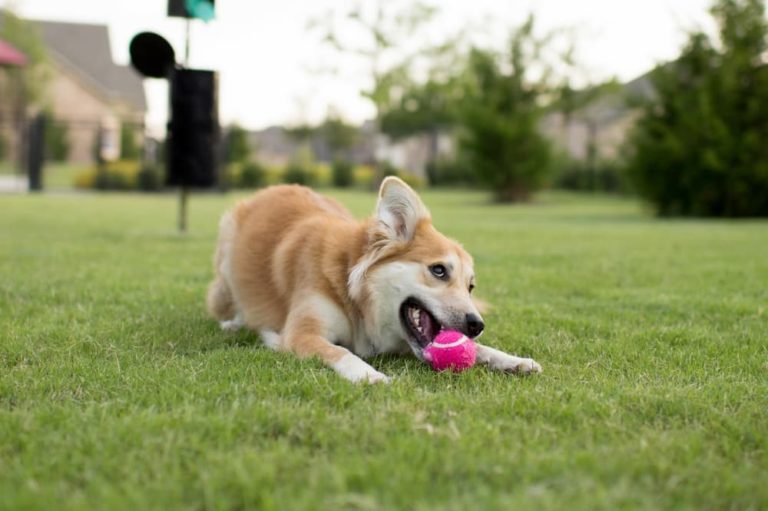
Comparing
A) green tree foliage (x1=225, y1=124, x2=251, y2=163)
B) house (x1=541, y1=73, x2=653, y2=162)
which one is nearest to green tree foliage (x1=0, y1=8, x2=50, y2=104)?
green tree foliage (x1=225, y1=124, x2=251, y2=163)

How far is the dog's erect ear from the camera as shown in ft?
13.7

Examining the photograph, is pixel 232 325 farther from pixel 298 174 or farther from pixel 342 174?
pixel 342 174

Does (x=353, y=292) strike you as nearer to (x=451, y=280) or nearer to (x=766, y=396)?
(x=451, y=280)

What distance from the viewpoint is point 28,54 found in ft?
148

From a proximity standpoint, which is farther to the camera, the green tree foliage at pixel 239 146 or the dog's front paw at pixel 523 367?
the green tree foliage at pixel 239 146

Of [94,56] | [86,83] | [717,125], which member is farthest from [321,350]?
[94,56]

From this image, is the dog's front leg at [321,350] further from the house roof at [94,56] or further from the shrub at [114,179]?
the house roof at [94,56]

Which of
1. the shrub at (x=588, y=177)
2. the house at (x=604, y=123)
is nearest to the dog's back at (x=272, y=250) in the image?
the house at (x=604, y=123)

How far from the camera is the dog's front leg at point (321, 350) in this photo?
352 cm

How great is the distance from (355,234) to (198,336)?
1.21 meters

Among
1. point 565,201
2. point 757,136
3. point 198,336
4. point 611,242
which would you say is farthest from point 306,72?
point 198,336

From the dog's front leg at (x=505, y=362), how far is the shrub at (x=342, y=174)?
39.5m

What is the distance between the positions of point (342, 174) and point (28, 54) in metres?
21.0

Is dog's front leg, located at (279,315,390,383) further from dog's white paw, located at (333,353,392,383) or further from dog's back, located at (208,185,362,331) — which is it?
dog's back, located at (208,185,362,331)
